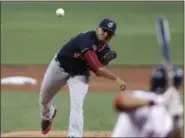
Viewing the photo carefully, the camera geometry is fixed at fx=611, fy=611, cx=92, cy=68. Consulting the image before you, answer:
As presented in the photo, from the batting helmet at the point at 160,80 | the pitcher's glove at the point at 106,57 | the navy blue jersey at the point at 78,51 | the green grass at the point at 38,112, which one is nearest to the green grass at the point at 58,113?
the green grass at the point at 38,112

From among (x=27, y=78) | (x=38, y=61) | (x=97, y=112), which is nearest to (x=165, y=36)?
(x=97, y=112)

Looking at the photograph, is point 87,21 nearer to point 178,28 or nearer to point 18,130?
point 178,28

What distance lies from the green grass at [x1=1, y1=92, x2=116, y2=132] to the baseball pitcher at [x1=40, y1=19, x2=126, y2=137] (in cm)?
220

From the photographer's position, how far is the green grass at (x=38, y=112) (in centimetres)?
1044

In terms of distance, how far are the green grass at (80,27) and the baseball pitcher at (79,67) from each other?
10849 mm

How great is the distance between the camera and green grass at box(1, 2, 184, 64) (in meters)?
20.4

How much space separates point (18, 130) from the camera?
10.1 m

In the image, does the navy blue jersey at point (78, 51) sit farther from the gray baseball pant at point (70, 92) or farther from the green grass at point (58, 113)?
the green grass at point (58, 113)

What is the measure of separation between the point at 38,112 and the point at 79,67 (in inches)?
146

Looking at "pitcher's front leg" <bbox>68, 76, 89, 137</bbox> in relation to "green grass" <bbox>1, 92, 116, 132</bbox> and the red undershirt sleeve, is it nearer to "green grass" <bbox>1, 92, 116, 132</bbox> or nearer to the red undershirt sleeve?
the red undershirt sleeve

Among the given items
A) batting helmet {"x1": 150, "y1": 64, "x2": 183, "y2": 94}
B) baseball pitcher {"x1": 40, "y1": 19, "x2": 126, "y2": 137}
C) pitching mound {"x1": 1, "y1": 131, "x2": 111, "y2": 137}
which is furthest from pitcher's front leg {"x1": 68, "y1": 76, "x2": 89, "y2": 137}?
batting helmet {"x1": 150, "y1": 64, "x2": 183, "y2": 94}

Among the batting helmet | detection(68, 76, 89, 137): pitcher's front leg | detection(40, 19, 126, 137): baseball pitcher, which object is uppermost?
the batting helmet

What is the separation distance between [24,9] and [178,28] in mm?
8704

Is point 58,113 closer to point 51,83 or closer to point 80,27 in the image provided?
point 51,83
